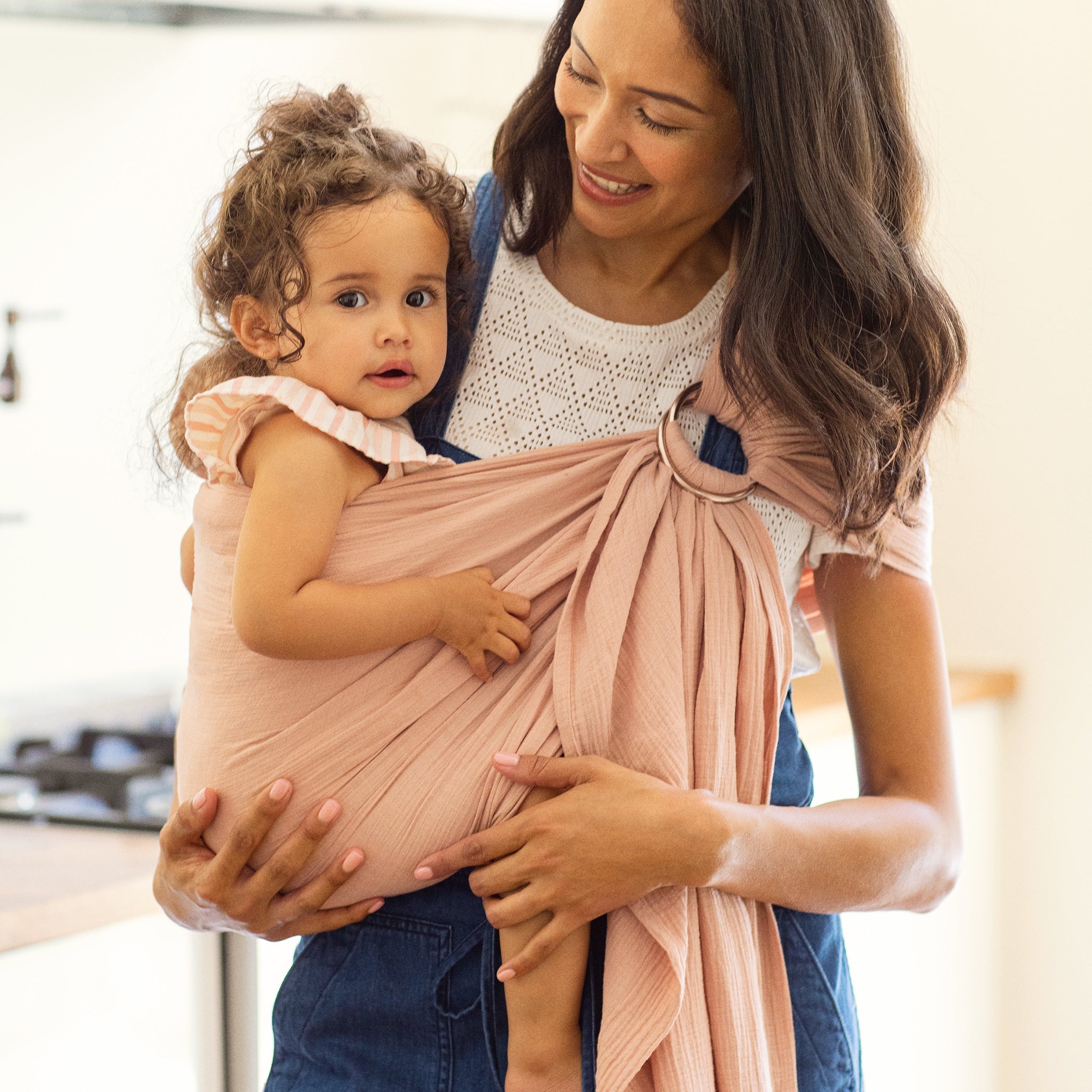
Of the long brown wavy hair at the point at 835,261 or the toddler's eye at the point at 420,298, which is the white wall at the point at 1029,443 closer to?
the long brown wavy hair at the point at 835,261

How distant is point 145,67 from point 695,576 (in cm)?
194

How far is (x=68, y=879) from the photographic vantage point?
1420 mm

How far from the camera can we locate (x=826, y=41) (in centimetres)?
106

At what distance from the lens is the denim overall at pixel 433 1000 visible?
104 centimetres

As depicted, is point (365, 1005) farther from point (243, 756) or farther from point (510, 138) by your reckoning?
point (510, 138)

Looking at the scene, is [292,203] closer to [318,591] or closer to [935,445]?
[318,591]

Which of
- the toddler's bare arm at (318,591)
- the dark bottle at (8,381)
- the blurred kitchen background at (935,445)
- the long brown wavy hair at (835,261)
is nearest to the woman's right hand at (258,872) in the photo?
the toddler's bare arm at (318,591)

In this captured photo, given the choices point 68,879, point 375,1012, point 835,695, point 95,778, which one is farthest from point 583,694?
point 835,695

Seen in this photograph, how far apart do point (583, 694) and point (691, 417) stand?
0.29 meters

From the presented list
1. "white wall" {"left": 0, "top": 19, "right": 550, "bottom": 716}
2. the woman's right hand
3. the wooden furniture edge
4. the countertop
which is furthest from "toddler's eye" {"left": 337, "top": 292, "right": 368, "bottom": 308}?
"white wall" {"left": 0, "top": 19, "right": 550, "bottom": 716}

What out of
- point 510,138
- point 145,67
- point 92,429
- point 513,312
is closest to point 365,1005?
point 513,312

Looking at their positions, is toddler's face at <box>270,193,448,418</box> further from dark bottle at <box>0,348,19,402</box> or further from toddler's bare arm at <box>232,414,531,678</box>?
dark bottle at <box>0,348,19,402</box>

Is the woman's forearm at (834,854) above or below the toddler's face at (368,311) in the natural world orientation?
below

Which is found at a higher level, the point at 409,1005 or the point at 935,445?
the point at 935,445
